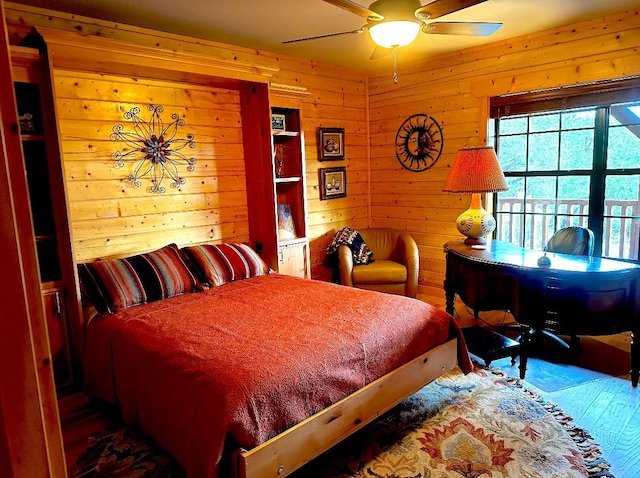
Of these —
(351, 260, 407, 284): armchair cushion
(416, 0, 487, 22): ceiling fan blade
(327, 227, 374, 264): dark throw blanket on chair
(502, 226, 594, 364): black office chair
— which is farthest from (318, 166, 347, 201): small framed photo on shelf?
(416, 0, 487, 22): ceiling fan blade

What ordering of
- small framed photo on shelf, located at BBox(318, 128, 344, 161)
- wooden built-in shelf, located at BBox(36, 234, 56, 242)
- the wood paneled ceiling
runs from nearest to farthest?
wooden built-in shelf, located at BBox(36, 234, 56, 242) < the wood paneled ceiling < small framed photo on shelf, located at BBox(318, 128, 344, 161)

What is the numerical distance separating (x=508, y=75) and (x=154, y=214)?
10.8 ft

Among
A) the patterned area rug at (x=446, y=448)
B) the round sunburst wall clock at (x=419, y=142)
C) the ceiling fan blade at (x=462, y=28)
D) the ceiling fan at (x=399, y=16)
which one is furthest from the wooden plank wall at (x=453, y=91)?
the patterned area rug at (x=446, y=448)

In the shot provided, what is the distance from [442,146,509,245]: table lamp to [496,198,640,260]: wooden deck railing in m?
0.91

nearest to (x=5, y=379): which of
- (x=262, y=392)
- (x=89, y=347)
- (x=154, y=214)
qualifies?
(x=262, y=392)

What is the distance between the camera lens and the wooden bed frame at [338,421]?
169 cm

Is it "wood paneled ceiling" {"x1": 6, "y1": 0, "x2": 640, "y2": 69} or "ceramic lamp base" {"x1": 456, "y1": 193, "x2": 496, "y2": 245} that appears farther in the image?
"ceramic lamp base" {"x1": 456, "y1": 193, "x2": 496, "y2": 245}

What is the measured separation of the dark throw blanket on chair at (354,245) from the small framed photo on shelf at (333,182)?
44cm

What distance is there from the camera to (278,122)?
Result: 3.94 meters

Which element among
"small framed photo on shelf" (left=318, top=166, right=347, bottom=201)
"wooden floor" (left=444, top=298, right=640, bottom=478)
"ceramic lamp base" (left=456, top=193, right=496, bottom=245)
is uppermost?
"small framed photo on shelf" (left=318, top=166, right=347, bottom=201)

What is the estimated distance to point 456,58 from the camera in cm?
426

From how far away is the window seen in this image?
348 centimetres

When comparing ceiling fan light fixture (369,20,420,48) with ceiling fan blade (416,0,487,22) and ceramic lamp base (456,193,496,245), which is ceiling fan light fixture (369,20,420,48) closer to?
ceiling fan blade (416,0,487,22)

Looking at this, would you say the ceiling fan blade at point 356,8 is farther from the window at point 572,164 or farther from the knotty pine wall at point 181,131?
the window at point 572,164
